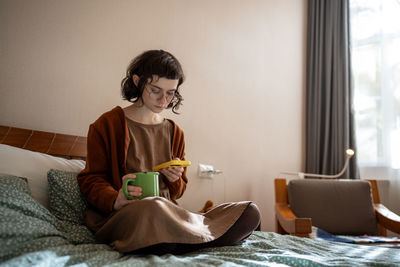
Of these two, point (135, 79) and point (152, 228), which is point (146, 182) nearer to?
point (152, 228)

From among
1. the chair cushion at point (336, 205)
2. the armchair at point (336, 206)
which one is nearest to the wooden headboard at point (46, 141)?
the armchair at point (336, 206)

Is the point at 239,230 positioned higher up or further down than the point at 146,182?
further down

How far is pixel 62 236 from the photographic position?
1056mm

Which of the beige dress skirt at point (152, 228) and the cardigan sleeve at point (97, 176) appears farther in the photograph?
the cardigan sleeve at point (97, 176)

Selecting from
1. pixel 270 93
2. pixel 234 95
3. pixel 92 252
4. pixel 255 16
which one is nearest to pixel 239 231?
pixel 92 252

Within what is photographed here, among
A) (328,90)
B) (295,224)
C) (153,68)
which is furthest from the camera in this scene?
(328,90)

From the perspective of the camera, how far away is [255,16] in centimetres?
280

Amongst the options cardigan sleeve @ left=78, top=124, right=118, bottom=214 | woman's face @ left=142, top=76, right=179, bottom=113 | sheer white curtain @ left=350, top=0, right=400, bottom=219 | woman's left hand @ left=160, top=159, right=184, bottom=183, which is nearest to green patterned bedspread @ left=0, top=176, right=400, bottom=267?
cardigan sleeve @ left=78, top=124, right=118, bottom=214

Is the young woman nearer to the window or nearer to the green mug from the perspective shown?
the green mug

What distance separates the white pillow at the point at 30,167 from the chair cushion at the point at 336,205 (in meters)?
1.56

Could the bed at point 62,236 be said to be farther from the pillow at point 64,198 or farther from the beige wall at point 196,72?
the beige wall at point 196,72

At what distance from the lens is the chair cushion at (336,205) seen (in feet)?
7.69

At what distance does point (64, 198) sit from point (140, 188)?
13.0 inches

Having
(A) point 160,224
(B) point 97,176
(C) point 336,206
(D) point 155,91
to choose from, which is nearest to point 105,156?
(B) point 97,176
